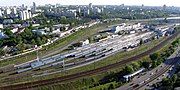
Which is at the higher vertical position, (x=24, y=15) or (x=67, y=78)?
(x=67, y=78)

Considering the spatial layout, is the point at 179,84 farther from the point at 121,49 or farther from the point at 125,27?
the point at 125,27

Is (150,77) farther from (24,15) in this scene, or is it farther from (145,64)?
(24,15)

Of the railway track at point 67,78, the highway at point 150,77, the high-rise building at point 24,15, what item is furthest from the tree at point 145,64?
the high-rise building at point 24,15

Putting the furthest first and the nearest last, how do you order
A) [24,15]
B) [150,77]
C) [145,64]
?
[24,15]
[145,64]
[150,77]

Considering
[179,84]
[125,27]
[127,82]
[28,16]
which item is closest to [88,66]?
[127,82]

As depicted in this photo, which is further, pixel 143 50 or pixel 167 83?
pixel 143 50

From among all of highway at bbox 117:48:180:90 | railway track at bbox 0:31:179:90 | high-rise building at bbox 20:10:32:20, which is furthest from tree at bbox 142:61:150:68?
high-rise building at bbox 20:10:32:20

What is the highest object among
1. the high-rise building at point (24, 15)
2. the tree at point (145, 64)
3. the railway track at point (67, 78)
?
the tree at point (145, 64)

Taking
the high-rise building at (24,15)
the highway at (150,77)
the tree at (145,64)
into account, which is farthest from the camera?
the high-rise building at (24,15)

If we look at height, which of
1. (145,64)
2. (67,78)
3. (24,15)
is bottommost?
(24,15)

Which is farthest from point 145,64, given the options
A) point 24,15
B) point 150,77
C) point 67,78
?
point 24,15

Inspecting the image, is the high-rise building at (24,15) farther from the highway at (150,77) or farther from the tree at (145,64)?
the tree at (145,64)
